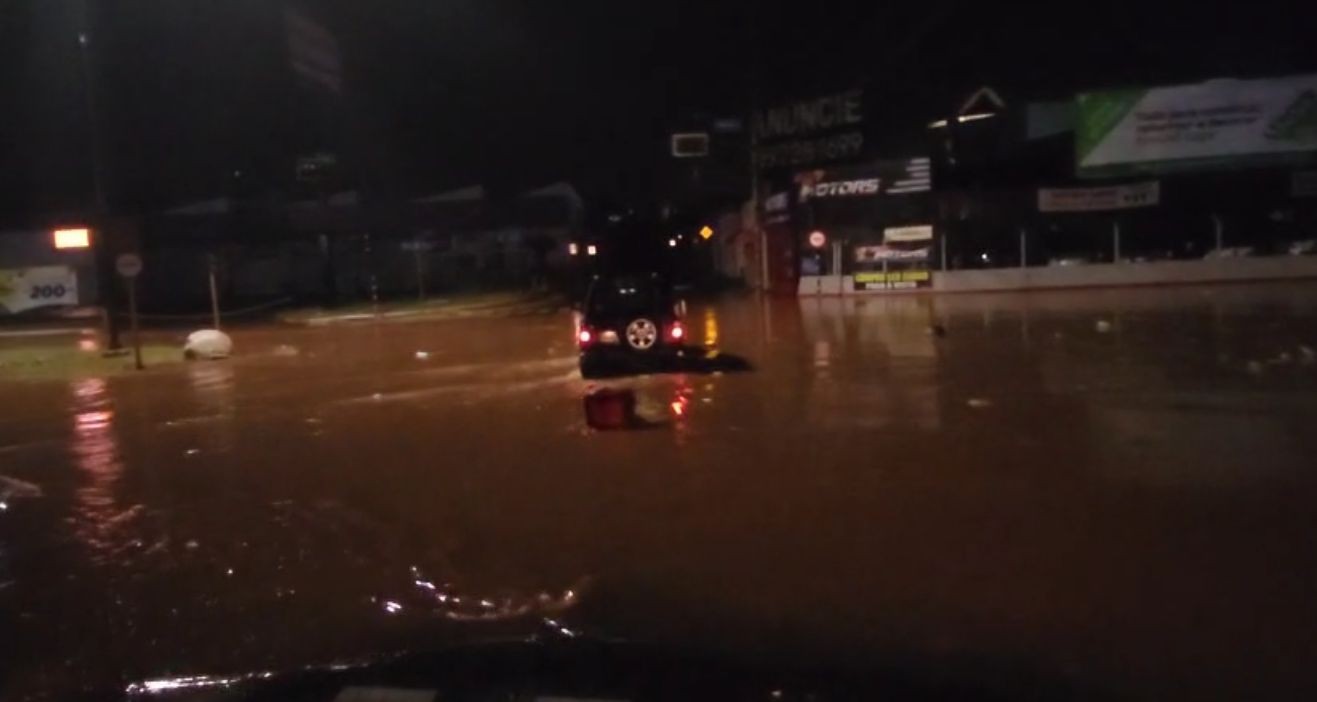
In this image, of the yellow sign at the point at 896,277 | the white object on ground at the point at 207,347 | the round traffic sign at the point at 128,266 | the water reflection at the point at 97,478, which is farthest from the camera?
the yellow sign at the point at 896,277

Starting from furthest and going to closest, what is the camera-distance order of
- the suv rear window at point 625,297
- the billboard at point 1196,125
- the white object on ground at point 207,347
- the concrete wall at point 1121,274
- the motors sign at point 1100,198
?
the motors sign at point 1100,198 < the billboard at point 1196,125 < the concrete wall at point 1121,274 < the white object on ground at point 207,347 < the suv rear window at point 625,297

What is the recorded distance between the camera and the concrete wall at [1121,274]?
135 ft

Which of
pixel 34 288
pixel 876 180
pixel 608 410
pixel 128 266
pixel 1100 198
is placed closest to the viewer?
Answer: pixel 608 410

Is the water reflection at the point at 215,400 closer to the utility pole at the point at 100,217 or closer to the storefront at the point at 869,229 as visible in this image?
the utility pole at the point at 100,217

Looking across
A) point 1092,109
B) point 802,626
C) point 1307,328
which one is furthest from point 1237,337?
point 1092,109

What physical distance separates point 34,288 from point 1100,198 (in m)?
35.9

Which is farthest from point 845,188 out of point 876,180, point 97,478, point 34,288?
point 97,478

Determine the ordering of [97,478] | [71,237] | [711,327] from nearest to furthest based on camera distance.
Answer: [97,478] → [711,327] → [71,237]

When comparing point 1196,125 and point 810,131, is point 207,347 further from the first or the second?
point 1196,125

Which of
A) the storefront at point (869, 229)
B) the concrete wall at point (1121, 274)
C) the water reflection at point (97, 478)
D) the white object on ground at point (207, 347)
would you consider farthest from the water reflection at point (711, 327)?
the water reflection at point (97, 478)

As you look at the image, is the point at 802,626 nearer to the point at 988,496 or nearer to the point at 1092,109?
the point at 988,496

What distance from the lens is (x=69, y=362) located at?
28.4m

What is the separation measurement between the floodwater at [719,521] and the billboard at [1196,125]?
24665 millimetres

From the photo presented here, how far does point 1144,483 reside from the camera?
10.5 metres
